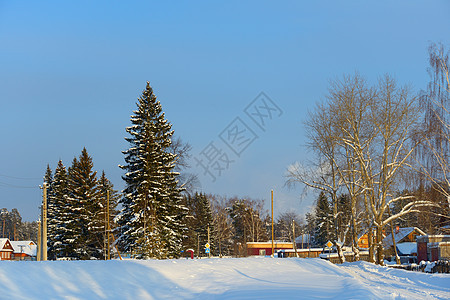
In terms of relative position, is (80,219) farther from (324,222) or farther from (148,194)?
(324,222)

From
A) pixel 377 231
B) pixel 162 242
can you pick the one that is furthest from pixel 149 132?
pixel 377 231

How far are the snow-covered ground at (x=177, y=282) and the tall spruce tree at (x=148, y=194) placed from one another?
1607 centimetres

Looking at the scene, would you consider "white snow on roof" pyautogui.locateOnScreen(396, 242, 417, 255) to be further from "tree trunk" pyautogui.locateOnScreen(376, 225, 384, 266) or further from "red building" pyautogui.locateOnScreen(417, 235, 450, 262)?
"tree trunk" pyautogui.locateOnScreen(376, 225, 384, 266)

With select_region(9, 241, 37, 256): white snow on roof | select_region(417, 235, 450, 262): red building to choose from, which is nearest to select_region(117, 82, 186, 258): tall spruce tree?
select_region(417, 235, 450, 262): red building

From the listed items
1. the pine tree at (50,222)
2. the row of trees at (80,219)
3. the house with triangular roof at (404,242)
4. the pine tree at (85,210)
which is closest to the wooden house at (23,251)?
the pine tree at (50,222)

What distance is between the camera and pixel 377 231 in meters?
31.5

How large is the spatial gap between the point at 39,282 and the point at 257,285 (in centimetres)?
738

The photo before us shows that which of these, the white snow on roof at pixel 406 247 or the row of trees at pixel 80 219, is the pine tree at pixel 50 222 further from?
the white snow on roof at pixel 406 247

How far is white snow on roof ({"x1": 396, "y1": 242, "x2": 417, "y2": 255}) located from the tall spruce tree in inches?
1443

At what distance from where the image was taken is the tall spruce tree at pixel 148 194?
35.7 meters

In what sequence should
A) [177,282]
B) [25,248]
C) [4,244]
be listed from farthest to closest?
1. [25,248]
2. [4,244]
3. [177,282]

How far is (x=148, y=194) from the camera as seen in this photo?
36281mm

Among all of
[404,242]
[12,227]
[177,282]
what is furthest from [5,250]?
[177,282]

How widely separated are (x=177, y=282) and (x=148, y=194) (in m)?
20.6
